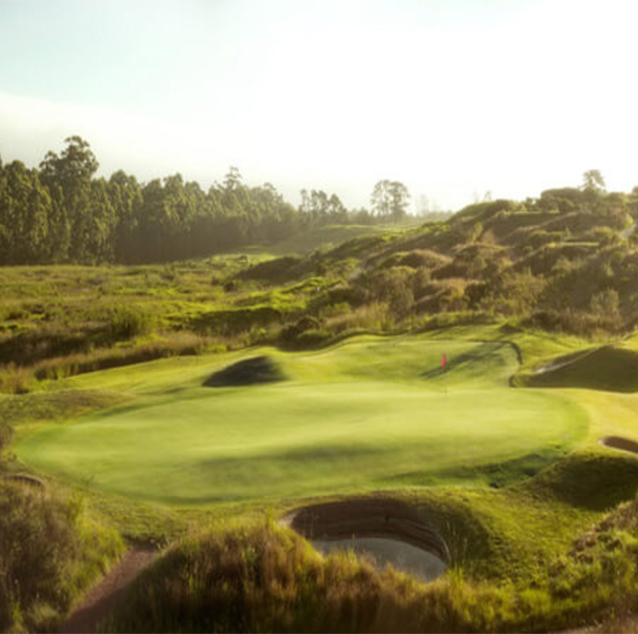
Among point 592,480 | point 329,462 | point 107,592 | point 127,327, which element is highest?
point 127,327

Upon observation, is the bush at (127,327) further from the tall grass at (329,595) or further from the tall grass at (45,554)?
the tall grass at (329,595)

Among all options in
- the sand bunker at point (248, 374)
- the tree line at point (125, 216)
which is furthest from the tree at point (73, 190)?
the sand bunker at point (248, 374)

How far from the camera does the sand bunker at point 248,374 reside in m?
15.9

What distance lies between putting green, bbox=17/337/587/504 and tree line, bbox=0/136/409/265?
77.1 m

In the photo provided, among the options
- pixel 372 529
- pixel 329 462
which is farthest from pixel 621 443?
pixel 329 462

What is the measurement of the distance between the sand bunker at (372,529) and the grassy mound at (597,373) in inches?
331

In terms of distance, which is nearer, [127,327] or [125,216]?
[127,327]

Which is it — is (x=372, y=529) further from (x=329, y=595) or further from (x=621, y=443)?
(x=621, y=443)

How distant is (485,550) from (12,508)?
5387 millimetres

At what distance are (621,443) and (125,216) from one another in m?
112

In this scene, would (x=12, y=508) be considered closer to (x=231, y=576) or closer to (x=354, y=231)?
(x=231, y=576)

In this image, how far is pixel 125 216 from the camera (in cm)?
11075

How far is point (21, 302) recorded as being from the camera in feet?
139

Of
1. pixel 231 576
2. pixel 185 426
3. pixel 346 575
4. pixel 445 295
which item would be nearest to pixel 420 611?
pixel 346 575
